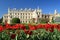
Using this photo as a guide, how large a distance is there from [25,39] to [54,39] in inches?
21.3

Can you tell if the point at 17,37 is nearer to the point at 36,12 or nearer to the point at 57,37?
the point at 57,37

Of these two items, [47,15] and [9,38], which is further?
[47,15]

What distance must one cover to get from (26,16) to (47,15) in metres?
6.47

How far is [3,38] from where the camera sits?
4402 mm

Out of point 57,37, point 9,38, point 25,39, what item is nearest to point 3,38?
point 9,38

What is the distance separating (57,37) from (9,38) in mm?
881

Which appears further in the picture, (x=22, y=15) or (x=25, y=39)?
(x=22, y=15)

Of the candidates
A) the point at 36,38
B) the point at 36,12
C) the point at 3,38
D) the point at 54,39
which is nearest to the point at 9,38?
the point at 3,38

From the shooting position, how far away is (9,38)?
4.44 metres

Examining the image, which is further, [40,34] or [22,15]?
[22,15]

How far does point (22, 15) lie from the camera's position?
77.7m

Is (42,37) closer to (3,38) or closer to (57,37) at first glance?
(57,37)

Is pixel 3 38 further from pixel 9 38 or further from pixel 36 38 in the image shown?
pixel 36 38

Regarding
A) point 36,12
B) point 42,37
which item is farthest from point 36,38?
point 36,12
